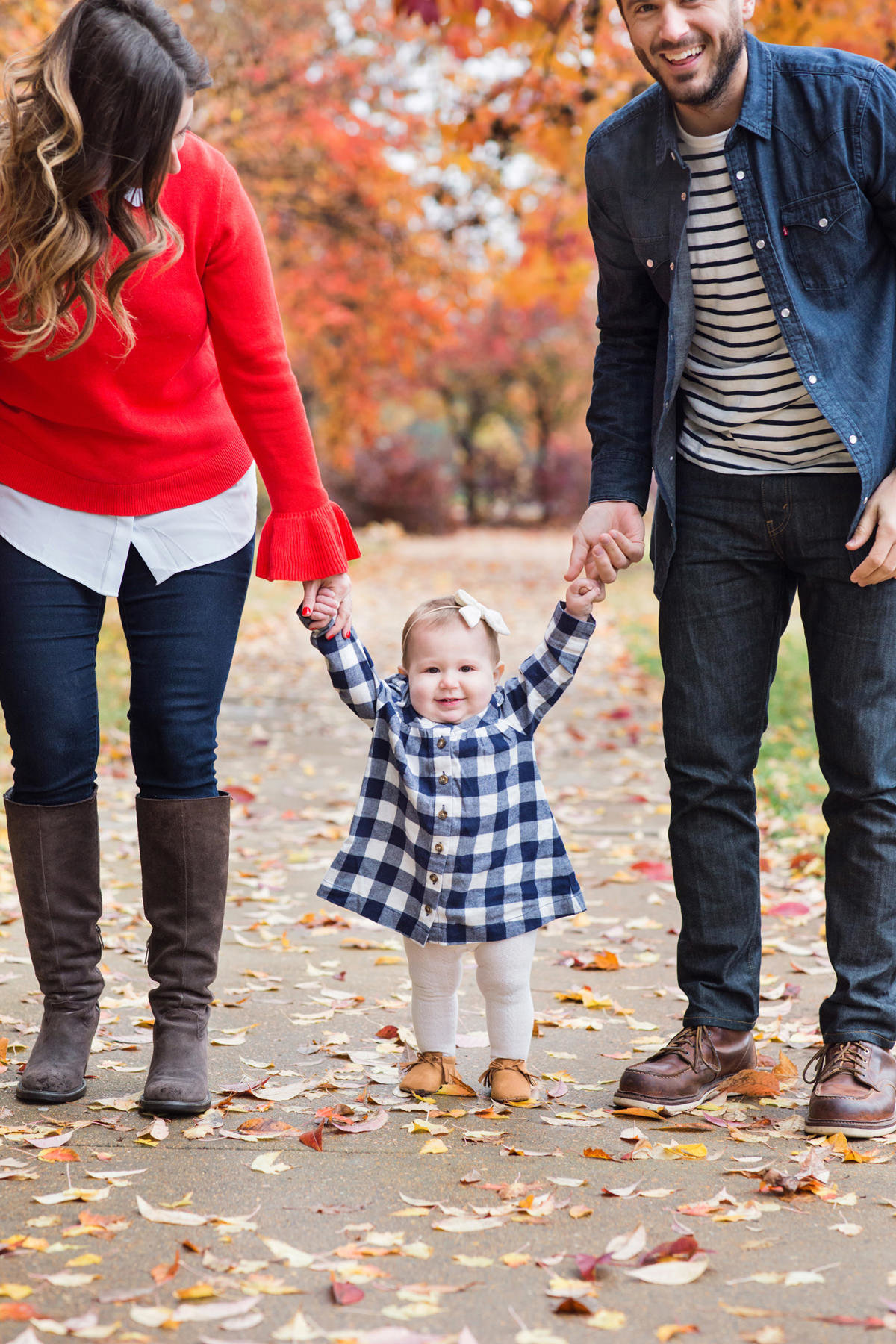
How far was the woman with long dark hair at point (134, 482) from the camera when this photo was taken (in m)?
2.45

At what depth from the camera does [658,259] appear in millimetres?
2787

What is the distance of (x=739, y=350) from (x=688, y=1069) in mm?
1462

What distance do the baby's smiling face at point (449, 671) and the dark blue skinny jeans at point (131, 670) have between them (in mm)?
397

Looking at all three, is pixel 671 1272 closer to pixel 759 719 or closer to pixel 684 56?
pixel 759 719

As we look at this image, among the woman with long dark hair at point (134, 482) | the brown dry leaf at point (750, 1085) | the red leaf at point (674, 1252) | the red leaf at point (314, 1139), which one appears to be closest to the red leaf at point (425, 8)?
the woman with long dark hair at point (134, 482)

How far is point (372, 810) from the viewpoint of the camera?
9.61 ft

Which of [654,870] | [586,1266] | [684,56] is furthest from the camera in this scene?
[654,870]

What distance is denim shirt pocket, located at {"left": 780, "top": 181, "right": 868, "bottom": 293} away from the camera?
2.61m

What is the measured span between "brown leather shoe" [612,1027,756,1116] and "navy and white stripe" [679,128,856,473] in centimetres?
118

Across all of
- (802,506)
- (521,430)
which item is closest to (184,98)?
(802,506)

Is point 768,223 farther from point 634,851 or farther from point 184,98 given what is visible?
point 634,851

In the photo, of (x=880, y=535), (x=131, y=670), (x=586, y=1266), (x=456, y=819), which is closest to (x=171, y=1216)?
(x=586, y=1266)

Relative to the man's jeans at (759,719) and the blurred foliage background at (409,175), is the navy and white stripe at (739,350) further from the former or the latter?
the blurred foliage background at (409,175)

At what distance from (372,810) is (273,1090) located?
621 millimetres
